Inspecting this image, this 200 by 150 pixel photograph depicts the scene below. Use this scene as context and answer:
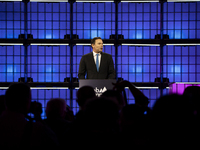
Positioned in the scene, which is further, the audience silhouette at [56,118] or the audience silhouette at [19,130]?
the audience silhouette at [56,118]

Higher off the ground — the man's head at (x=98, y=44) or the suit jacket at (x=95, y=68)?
the man's head at (x=98, y=44)

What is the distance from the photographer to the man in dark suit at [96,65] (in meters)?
3.47

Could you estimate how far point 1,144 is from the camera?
1281 millimetres

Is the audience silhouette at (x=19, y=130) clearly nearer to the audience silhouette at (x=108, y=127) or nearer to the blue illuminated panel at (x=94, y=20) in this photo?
the audience silhouette at (x=108, y=127)

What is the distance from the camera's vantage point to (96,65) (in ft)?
11.6

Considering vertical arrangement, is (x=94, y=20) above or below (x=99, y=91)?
above

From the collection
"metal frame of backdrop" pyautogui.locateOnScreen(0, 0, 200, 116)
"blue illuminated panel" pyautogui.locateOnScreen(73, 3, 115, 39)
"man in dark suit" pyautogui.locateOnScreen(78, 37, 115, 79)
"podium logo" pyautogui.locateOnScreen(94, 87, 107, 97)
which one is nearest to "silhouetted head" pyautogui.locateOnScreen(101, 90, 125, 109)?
"podium logo" pyautogui.locateOnScreen(94, 87, 107, 97)

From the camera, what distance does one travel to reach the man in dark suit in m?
3.47

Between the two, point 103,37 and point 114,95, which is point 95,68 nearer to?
point 103,37

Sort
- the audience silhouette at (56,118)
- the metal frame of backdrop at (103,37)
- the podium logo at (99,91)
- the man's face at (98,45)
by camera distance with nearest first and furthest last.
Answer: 1. the audience silhouette at (56,118)
2. the podium logo at (99,91)
3. the man's face at (98,45)
4. the metal frame of backdrop at (103,37)

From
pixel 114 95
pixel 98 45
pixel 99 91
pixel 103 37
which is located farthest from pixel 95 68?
pixel 114 95

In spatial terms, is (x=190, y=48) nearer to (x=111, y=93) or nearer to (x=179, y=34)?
(x=179, y=34)

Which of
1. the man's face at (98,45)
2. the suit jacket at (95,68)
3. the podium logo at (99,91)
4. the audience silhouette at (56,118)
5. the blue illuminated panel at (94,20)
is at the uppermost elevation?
the blue illuminated panel at (94,20)

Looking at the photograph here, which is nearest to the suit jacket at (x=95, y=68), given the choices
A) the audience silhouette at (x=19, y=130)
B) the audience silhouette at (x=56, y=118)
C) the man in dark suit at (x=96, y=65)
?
the man in dark suit at (x=96, y=65)
